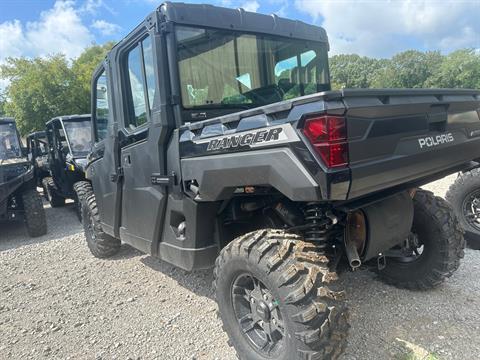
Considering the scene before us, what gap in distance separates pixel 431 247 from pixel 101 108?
11.8 ft

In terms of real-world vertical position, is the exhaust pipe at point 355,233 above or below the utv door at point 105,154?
below

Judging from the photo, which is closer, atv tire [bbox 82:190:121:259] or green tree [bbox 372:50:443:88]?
atv tire [bbox 82:190:121:259]

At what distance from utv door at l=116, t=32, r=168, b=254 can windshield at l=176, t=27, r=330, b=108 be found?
0.95ft

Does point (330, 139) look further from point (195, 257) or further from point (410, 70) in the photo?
point (410, 70)

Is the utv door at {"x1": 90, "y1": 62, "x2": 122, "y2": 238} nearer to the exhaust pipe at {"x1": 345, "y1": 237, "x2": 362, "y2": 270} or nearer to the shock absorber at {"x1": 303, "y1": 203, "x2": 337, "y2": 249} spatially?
the shock absorber at {"x1": 303, "y1": 203, "x2": 337, "y2": 249}

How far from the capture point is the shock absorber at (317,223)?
251 centimetres

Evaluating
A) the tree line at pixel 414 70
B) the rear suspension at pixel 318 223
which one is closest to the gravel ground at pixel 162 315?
the rear suspension at pixel 318 223

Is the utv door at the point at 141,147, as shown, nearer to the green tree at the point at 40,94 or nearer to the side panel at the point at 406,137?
the side panel at the point at 406,137

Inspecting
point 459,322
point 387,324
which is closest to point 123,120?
point 387,324

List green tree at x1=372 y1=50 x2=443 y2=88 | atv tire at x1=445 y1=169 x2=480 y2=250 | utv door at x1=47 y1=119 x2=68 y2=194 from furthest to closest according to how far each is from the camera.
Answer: green tree at x1=372 y1=50 x2=443 y2=88, utv door at x1=47 y1=119 x2=68 y2=194, atv tire at x1=445 y1=169 x2=480 y2=250

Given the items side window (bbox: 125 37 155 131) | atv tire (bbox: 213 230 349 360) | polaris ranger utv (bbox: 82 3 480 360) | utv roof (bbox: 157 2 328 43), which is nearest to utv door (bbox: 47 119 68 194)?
polaris ranger utv (bbox: 82 3 480 360)

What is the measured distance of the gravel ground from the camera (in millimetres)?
2812

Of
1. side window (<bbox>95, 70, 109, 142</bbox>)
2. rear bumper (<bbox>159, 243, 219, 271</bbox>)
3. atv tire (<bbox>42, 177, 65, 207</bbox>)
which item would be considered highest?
side window (<bbox>95, 70, 109, 142</bbox>)

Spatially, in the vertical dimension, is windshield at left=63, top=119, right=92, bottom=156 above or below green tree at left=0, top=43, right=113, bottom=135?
below
